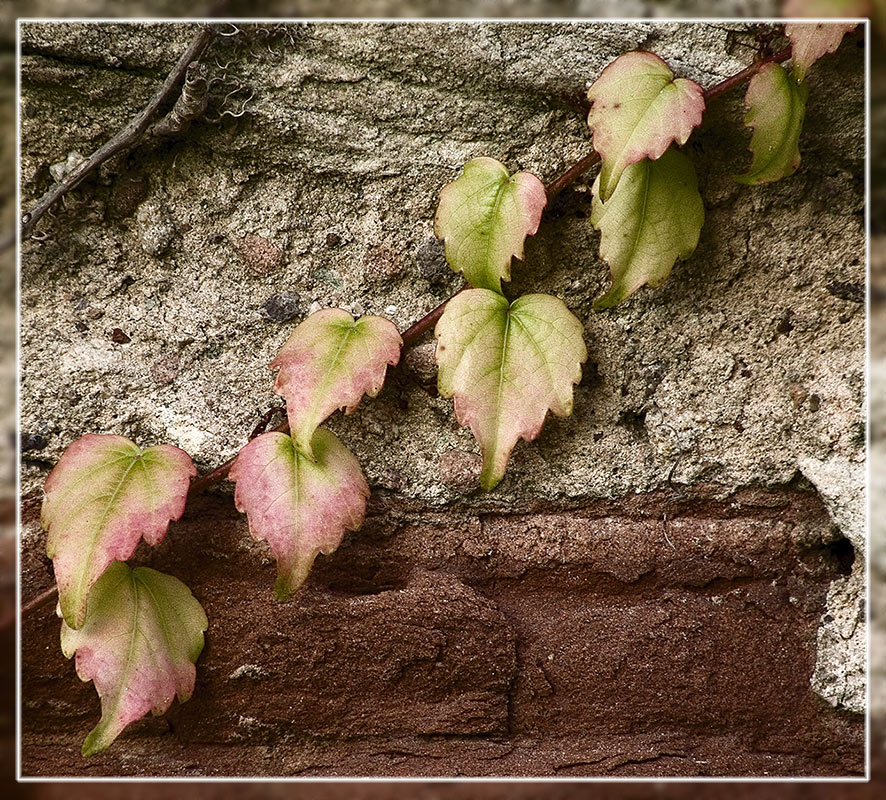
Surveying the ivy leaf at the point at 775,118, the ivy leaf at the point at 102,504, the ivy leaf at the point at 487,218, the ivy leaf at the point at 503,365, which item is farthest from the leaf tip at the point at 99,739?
the ivy leaf at the point at 775,118

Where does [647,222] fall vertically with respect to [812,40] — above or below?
below

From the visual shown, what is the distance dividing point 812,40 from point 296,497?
2.06 feet

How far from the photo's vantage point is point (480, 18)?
839 mm

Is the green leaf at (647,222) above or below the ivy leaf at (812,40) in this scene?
below

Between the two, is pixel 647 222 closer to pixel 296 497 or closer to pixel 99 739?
pixel 296 497

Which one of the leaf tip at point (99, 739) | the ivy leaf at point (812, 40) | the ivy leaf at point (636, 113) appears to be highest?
the ivy leaf at point (812, 40)

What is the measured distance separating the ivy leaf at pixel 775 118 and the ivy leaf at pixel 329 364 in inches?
15.2

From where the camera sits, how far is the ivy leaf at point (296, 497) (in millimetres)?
759

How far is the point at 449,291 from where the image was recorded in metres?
0.88

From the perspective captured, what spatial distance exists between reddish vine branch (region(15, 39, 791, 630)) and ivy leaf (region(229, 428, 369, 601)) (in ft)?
0.12

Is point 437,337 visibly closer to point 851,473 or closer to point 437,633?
point 437,633

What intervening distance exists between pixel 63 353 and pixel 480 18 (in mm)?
542

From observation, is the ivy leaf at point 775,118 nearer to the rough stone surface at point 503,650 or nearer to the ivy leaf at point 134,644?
the rough stone surface at point 503,650

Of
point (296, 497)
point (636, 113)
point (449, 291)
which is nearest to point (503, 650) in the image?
point (296, 497)
